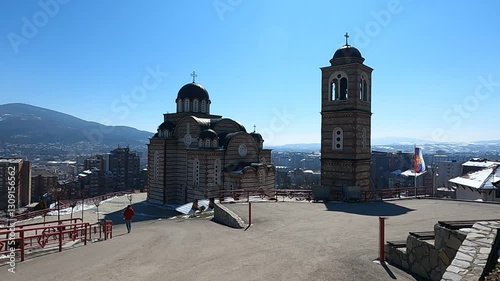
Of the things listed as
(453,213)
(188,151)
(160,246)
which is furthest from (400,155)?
(160,246)

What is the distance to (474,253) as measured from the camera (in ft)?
19.7

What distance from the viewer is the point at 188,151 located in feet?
114

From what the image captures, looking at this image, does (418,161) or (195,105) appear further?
(195,105)

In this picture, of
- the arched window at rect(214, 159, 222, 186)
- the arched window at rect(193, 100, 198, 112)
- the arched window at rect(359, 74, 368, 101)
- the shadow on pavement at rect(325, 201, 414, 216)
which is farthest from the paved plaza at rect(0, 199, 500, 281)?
the arched window at rect(193, 100, 198, 112)

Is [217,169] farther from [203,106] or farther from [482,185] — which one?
[482,185]

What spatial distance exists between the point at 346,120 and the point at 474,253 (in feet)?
52.1

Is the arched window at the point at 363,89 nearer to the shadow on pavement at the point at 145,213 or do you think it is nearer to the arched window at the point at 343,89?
the arched window at the point at 343,89

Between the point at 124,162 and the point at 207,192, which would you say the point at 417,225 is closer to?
the point at 207,192

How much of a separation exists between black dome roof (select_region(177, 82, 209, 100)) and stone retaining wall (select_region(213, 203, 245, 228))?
2460 centimetres

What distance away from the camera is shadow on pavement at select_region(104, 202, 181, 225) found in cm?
2861

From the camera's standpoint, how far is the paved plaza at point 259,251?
7.93m

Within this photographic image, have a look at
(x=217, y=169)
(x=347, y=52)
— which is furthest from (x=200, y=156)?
(x=347, y=52)

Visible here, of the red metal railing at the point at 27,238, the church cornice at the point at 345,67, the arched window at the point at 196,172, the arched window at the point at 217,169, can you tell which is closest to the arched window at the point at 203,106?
the arched window at the point at 196,172

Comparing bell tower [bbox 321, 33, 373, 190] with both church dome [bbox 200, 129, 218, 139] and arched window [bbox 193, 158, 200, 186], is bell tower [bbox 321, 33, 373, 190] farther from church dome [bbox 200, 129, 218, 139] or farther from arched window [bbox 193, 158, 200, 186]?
arched window [bbox 193, 158, 200, 186]
